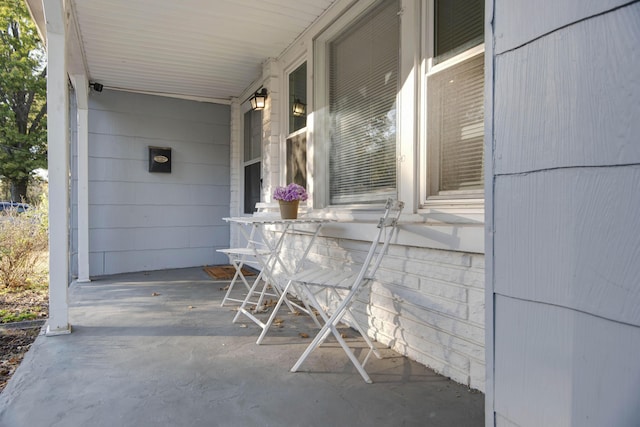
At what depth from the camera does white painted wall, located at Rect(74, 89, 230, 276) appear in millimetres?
5023

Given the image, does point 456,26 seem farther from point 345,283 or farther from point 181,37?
point 181,37

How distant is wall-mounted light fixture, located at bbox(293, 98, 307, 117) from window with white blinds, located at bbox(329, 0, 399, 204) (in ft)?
1.52

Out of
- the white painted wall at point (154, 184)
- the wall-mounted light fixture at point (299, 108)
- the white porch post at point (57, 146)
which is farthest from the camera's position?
the white painted wall at point (154, 184)

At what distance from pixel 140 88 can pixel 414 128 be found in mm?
4305

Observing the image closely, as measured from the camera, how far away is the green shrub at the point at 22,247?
412cm

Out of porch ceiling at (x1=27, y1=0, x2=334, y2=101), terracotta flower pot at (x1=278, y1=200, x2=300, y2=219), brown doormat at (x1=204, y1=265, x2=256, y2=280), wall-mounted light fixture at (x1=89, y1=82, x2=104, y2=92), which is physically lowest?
brown doormat at (x1=204, y1=265, x2=256, y2=280)

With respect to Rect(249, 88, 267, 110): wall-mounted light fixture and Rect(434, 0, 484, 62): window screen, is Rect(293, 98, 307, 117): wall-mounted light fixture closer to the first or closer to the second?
Rect(249, 88, 267, 110): wall-mounted light fixture

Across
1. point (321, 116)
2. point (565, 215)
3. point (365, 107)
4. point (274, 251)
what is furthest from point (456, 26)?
point (274, 251)

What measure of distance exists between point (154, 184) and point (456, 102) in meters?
4.50

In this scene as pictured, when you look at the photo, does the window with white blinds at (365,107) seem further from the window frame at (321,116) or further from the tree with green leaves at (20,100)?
the tree with green leaves at (20,100)

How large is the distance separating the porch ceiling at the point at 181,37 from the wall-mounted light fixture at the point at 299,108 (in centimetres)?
58

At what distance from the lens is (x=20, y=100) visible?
12.5 m

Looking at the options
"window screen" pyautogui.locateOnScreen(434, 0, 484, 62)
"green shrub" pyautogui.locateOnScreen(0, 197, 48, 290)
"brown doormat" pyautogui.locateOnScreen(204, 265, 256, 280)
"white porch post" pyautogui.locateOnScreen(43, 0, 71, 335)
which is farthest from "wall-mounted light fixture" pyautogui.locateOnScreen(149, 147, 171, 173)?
"window screen" pyautogui.locateOnScreen(434, 0, 484, 62)

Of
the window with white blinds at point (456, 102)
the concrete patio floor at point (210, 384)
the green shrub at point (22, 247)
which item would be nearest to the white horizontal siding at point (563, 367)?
the concrete patio floor at point (210, 384)
